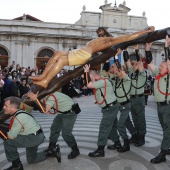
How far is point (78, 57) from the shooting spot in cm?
368

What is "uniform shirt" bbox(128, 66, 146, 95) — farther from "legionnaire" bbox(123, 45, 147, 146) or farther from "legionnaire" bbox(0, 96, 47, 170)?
"legionnaire" bbox(0, 96, 47, 170)

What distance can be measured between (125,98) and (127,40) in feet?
4.81

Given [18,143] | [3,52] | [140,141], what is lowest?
[140,141]

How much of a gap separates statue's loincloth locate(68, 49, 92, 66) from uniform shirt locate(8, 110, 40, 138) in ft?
3.66

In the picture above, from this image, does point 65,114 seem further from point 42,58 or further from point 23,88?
point 42,58

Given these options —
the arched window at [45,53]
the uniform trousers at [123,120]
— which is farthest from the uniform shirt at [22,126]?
the arched window at [45,53]

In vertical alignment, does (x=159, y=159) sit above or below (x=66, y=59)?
below

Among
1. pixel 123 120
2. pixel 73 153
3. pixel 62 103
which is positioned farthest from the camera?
pixel 123 120

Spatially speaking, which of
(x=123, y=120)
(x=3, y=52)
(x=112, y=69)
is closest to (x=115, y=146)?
(x=123, y=120)

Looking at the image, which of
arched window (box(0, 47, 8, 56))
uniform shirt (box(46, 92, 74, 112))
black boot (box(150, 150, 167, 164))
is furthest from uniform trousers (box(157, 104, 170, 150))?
arched window (box(0, 47, 8, 56))

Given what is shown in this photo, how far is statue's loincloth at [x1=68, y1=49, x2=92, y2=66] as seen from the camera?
3.64 meters

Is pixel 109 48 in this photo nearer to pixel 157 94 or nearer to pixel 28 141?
pixel 157 94

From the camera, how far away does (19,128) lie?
11.8 ft

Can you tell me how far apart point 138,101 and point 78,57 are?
7.02 ft
